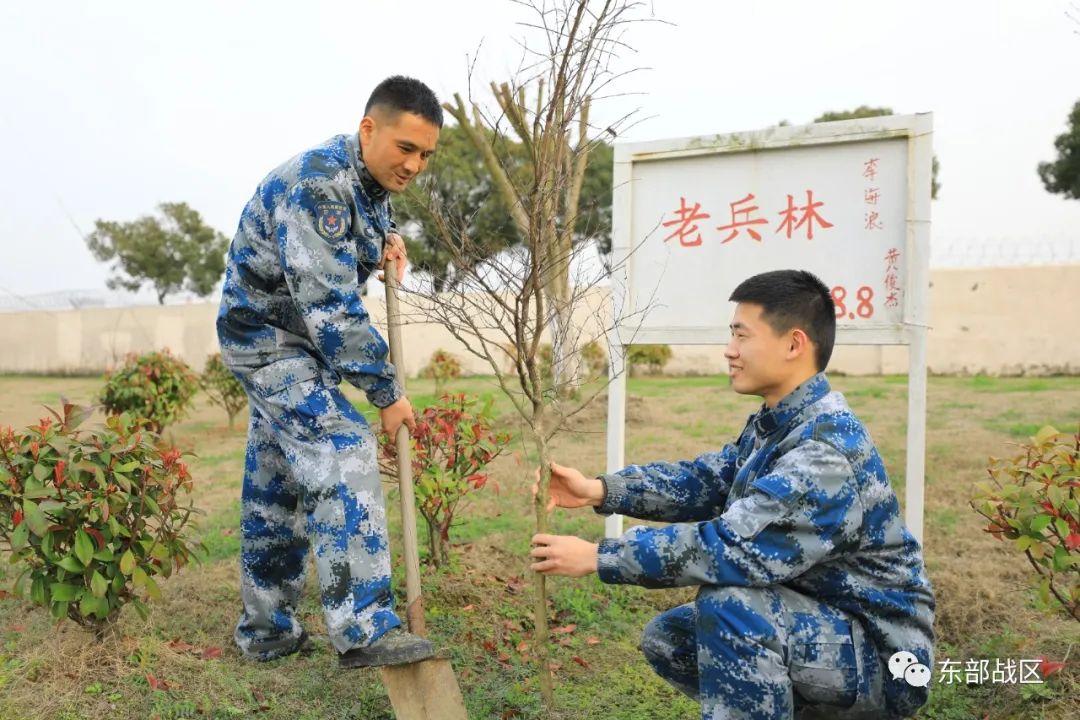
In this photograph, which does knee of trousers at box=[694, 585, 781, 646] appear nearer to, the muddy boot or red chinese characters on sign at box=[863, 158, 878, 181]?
the muddy boot

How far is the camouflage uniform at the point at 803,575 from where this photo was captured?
5.83ft

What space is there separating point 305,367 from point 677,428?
5.81m

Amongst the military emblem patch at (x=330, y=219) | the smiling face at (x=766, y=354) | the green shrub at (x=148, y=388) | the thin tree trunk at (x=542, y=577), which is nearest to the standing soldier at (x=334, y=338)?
the military emblem patch at (x=330, y=219)

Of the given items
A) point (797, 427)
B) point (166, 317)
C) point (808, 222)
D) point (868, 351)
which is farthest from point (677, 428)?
point (166, 317)

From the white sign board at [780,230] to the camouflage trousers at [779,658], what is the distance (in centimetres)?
154

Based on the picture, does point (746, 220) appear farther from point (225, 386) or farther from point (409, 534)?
point (225, 386)

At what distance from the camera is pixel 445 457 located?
3748 millimetres

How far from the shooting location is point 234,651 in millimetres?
2973

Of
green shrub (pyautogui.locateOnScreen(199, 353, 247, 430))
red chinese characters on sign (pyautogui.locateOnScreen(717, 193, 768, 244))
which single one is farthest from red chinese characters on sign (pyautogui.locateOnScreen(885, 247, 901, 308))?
green shrub (pyautogui.locateOnScreen(199, 353, 247, 430))

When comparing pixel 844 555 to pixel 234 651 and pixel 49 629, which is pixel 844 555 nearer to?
pixel 234 651

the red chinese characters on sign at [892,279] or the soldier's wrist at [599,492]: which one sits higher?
the red chinese characters on sign at [892,279]

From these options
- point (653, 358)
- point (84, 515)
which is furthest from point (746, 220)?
point (653, 358)

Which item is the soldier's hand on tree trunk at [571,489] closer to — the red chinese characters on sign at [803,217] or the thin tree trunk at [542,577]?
the thin tree trunk at [542,577]

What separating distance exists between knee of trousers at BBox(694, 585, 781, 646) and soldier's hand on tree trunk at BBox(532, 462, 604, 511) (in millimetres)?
470
